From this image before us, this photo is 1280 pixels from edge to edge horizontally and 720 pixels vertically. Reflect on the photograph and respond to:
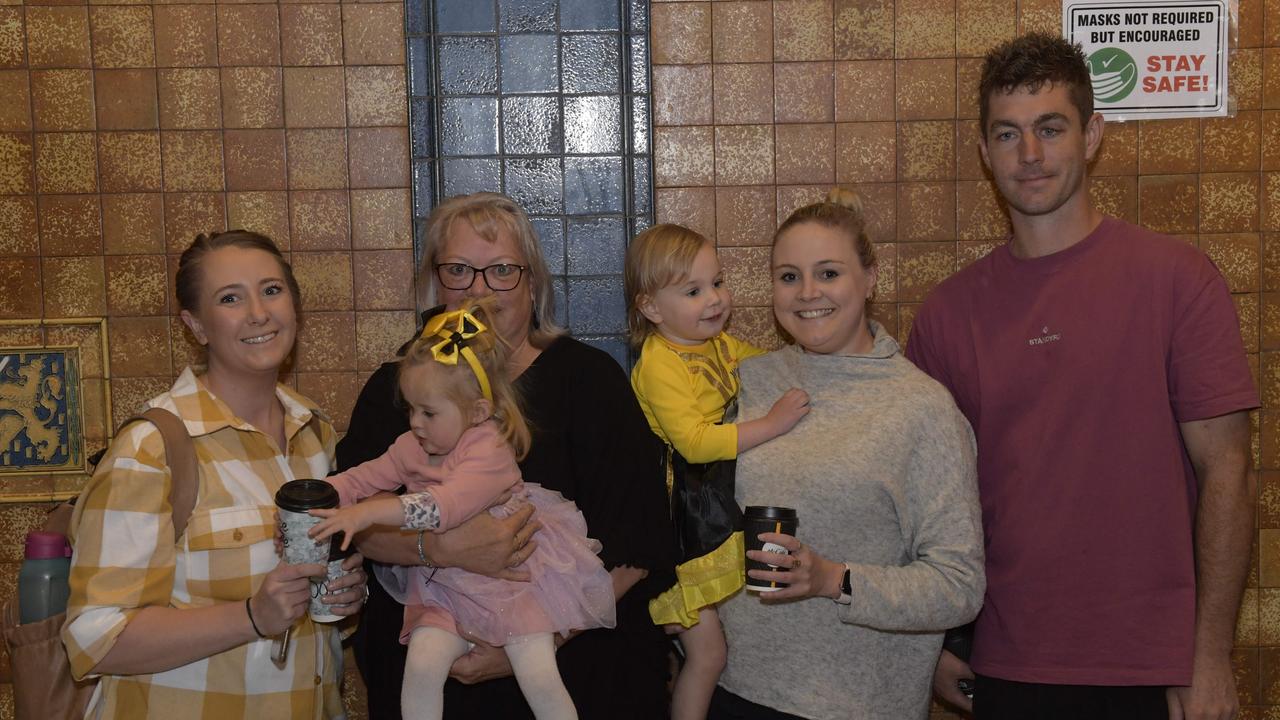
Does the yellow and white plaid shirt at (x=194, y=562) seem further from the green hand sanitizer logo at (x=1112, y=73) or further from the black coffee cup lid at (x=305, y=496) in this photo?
the green hand sanitizer logo at (x=1112, y=73)

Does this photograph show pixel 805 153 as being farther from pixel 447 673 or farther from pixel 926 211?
pixel 447 673

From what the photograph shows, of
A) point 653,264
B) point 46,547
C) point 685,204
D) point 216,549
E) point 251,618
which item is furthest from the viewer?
point 685,204

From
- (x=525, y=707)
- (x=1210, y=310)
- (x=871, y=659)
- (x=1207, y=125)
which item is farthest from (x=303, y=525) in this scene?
(x=1207, y=125)

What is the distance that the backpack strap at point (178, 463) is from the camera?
218cm

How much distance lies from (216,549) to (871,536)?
4.74 feet

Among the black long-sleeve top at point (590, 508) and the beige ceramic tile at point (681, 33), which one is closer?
the black long-sleeve top at point (590, 508)

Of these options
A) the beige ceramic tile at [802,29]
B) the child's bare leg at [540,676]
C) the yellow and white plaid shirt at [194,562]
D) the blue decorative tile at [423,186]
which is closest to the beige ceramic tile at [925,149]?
the beige ceramic tile at [802,29]

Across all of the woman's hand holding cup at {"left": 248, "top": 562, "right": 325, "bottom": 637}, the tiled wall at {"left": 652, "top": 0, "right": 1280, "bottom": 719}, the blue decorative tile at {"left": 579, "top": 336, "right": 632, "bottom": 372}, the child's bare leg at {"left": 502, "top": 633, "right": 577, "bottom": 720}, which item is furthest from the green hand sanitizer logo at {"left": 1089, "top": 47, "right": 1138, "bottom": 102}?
the woman's hand holding cup at {"left": 248, "top": 562, "right": 325, "bottom": 637}

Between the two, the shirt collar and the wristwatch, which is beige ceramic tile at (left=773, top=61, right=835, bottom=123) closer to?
the wristwatch

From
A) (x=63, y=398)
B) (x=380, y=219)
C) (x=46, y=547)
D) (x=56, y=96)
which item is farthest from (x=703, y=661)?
(x=56, y=96)

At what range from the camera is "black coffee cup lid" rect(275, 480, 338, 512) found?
196 centimetres

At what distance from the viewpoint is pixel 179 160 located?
3141 mm

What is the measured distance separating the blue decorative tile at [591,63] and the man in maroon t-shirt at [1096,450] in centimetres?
119

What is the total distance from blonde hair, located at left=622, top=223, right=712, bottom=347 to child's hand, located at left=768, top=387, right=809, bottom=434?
0.50m
